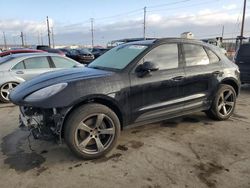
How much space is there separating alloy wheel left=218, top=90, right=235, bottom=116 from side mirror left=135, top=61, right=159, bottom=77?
1954mm

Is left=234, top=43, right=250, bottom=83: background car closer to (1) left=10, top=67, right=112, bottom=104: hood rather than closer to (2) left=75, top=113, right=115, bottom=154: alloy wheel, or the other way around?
(1) left=10, top=67, right=112, bottom=104: hood

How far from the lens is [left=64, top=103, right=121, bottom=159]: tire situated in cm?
355

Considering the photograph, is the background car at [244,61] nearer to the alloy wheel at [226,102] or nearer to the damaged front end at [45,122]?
the alloy wheel at [226,102]

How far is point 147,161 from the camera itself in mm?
3709

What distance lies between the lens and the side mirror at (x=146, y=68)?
13.2 feet

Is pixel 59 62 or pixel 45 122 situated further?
pixel 59 62

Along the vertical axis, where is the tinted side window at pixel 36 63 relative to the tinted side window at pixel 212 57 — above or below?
below

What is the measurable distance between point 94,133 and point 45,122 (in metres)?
0.69

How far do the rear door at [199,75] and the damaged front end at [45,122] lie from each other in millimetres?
2256

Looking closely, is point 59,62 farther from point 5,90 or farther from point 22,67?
point 5,90

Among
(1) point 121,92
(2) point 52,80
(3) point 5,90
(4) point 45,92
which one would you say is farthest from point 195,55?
(3) point 5,90

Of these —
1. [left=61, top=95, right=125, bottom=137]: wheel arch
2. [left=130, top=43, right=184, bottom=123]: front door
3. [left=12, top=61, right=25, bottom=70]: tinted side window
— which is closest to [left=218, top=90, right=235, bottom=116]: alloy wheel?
[left=130, top=43, right=184, bottom=123]: front door

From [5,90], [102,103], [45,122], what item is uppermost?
[102,103]

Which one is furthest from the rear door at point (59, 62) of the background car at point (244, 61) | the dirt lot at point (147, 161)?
the background car at point (244, 61)
